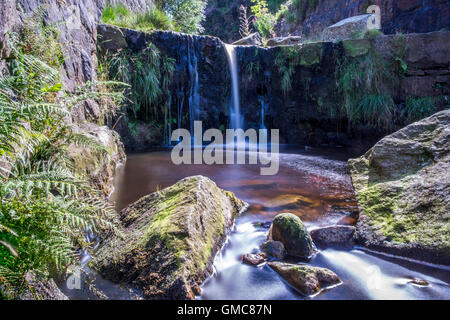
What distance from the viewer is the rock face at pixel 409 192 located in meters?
2.03

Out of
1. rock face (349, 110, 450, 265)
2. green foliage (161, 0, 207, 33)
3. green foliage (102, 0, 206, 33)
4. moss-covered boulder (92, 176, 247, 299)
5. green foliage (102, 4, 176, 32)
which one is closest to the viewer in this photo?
moss-covered boulder (92, 176, 247, 299)

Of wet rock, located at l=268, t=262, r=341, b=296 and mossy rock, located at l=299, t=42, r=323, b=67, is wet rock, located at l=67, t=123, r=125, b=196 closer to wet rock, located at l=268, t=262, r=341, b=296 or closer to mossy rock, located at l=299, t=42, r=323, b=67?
wet rock, located at l=268, t=262, r=341, b=296

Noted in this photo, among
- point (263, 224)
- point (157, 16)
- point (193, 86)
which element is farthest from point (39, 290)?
point (157, 16)

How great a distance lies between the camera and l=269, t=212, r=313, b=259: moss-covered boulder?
6.97 feet

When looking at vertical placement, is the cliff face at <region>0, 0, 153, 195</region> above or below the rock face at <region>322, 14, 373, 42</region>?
below

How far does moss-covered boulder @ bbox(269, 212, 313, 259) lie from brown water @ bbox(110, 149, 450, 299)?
0.10 meters

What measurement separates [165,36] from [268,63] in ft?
9.80

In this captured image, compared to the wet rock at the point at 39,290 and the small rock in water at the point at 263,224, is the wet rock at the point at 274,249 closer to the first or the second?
the small rock in water at the point at 263,224

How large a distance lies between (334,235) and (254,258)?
740 mm

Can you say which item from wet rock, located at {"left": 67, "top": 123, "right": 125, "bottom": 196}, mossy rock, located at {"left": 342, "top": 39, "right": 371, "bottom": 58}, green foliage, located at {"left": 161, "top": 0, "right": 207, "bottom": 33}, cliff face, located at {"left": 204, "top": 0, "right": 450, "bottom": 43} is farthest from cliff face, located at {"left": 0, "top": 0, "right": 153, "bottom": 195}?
cliff face, located at {"left": 204, "top": 0, "right": 450, "bottom": 43}

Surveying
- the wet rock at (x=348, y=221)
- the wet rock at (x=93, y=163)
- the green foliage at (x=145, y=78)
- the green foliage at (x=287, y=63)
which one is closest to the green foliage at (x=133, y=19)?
the green foliage at (x=145, y=78)
